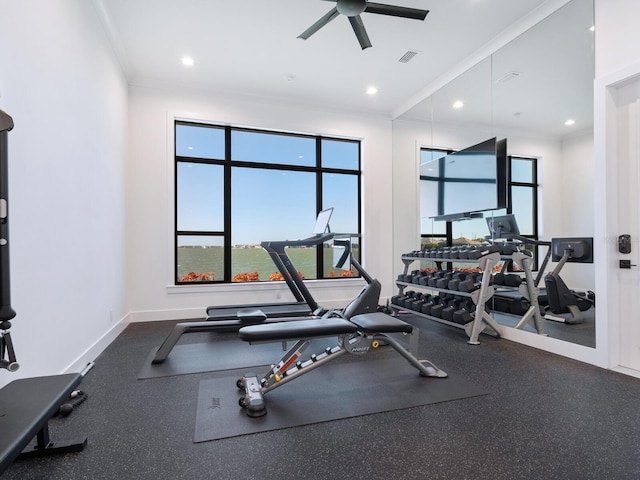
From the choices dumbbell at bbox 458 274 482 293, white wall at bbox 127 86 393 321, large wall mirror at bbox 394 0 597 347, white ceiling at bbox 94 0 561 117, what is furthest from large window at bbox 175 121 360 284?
dumbbell at bbox 458 274 482 293

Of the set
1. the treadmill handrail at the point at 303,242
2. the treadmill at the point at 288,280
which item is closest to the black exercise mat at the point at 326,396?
the treadmill at the point at 288,280

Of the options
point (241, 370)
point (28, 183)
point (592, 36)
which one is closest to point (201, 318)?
point (241, 370)

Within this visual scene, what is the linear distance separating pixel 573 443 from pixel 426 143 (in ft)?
15.2

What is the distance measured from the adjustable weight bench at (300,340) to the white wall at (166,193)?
296 centimetres

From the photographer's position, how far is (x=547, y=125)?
3.69m

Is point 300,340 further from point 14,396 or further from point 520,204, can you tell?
point 520,204

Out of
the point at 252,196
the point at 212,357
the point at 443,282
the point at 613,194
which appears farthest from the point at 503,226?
the point at 252,196

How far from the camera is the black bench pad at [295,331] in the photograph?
226 centimetres

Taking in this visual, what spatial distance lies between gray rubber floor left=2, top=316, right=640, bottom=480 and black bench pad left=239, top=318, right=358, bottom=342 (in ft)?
1.80

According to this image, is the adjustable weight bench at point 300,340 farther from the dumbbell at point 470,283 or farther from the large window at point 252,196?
the large window at point 252,196

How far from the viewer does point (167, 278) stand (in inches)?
202

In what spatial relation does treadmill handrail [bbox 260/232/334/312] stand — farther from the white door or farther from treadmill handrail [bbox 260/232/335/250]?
the white door

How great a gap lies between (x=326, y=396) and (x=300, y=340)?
1.51ft

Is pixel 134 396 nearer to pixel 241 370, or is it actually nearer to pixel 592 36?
pixel 241 370
